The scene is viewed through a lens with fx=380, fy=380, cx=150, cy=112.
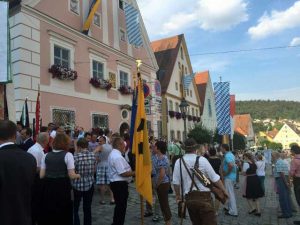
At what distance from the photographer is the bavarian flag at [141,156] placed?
278 inches

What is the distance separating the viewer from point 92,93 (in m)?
18.5

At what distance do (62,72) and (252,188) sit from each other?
9.35m

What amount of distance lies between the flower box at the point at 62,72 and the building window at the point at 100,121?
2659 mm

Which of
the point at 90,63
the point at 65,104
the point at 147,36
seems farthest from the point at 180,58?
the point at 65,104

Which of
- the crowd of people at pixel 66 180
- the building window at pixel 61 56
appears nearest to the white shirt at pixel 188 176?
the crowd of people at pixel 66 180

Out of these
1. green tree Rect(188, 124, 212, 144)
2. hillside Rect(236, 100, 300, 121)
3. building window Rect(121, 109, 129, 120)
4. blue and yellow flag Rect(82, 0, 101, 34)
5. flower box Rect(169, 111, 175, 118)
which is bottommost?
green tree Rect(188, 124, 212, 144)

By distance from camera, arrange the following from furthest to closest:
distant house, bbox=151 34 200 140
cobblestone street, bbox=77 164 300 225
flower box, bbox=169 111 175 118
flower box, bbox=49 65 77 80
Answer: flower box, bbox=169 111 175 118 < distant house, bbox=151 34 200 140 < flower box, bbox=49 65 77 80 < cobblestone street, bbox=77 164 300 225

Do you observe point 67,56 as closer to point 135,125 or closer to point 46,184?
point 135,125

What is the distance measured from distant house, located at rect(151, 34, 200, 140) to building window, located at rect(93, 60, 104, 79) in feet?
34.9

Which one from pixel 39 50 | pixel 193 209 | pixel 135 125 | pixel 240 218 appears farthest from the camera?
pixel 39 50

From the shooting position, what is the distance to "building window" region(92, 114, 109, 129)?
1862 centimetres

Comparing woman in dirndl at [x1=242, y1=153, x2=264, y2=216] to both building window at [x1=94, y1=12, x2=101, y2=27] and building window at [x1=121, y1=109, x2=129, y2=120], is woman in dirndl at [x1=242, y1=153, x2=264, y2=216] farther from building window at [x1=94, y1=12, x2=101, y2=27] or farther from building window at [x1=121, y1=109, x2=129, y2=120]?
building window at [x1=94, y1=12, x2=101, y2=27]

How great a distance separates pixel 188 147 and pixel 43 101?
10.5m

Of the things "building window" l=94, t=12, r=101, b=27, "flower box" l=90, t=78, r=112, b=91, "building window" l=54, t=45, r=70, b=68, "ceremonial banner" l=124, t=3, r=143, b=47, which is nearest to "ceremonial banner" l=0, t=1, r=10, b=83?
"building window" l=54, t=45, r=70, b=68
